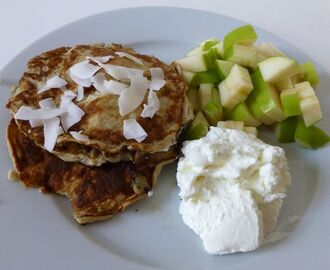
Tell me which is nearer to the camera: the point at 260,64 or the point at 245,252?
the point at 245,252

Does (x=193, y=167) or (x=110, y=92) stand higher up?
(x=110, y=92)

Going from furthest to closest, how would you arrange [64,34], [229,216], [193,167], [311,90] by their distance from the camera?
[64,34] < [311,90] < [193,167] < [229,216]

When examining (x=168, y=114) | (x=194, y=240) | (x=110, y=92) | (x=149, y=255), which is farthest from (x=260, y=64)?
(x=149, y=255)

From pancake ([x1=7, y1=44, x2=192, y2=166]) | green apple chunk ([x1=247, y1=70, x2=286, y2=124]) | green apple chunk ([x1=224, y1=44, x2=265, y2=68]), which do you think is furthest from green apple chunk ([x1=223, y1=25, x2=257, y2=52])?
pancake ([x1=7, y1=44, x2=192, y2=166])

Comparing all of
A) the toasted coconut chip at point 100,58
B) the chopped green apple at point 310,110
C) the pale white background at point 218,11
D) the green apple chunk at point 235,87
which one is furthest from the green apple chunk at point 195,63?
the pale white background at point 218,11

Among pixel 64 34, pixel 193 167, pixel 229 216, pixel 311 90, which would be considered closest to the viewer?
pixel 229 216

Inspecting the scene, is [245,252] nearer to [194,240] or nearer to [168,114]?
[194,240]

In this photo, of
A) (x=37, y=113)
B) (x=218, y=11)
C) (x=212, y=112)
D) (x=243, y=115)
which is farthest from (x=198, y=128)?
(x=218, y=11)
